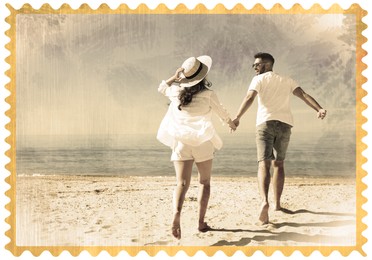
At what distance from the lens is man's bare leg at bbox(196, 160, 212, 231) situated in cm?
566

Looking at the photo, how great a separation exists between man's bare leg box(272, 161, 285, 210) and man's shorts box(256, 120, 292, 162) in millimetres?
103

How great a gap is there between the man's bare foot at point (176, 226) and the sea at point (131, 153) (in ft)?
2.22

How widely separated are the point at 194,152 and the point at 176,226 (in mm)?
907

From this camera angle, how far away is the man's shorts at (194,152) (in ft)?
18.3

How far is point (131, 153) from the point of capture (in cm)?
655

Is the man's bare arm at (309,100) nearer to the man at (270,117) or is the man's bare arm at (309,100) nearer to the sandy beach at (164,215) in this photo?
the man at (270,117)

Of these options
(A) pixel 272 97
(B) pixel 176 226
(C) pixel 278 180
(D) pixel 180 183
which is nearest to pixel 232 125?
(A) pixel 272 97

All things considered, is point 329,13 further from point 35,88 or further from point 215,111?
point 35,88

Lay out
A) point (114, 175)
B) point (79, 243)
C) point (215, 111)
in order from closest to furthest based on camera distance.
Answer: point (215, 111), point (79, 243), point (114, 175)

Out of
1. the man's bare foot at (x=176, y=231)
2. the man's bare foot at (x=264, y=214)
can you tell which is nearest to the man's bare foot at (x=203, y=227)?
the man's bare foot at (x=176, y=231)

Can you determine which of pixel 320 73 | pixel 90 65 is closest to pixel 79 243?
pixel 90 65

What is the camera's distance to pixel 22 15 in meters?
6.29

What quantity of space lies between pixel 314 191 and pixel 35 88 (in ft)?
12.7

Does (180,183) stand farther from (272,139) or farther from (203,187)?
(272,139)
